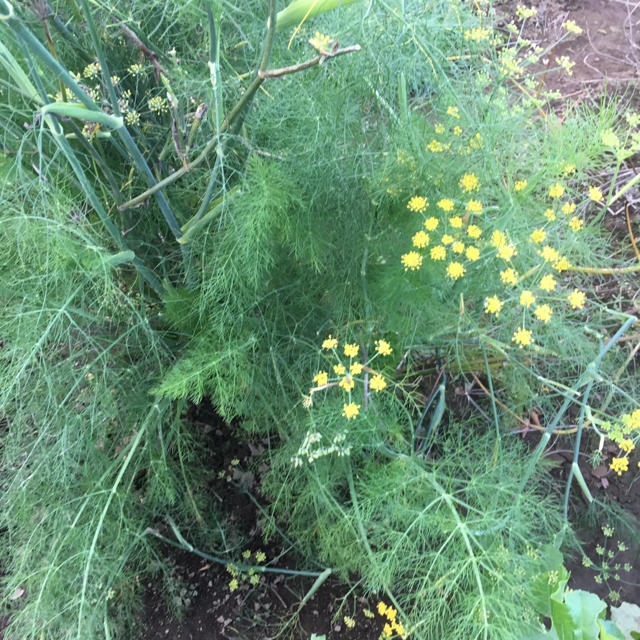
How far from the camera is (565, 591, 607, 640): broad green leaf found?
1.29 meters

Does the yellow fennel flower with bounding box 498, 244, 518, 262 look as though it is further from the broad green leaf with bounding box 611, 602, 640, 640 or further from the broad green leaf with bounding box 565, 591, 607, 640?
the broad green leaf with bounding box 611, 602, 640, 640

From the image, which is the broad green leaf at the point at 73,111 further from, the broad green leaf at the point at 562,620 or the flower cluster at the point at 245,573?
the broad green leaf at the point at 562,620

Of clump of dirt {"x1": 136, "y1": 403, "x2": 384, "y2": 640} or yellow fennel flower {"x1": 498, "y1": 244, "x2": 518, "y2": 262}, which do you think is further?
clump of dirt {"x1": 136, "y1": 403, "x2": 384, "y2": 640}

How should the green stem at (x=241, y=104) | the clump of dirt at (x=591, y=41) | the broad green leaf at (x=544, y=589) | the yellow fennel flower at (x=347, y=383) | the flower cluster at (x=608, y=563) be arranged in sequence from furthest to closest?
the clump of dirt at (x=591, y=41), the flower cluster at (x=608, y=563), the broad green leaf at (x=544, y=589), the yellow fennel flower at (x=347, y=383), the green stem at (x=241, y=104)

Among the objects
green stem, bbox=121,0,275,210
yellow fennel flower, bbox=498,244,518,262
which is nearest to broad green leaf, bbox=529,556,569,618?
yellow fennel flower, bbox=498,244,518,262

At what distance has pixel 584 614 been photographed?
1.30 metres

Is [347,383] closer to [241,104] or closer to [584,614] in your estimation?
[241,104]

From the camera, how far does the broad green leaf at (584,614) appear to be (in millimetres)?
1290

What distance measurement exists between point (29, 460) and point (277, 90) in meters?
1.25

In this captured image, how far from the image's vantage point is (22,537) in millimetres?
1620

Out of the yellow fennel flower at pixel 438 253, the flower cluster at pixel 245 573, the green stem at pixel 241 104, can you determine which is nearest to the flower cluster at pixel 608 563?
the flower cluster at pixel 245 573

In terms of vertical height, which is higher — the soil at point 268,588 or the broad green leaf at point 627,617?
the soil at point 268,588

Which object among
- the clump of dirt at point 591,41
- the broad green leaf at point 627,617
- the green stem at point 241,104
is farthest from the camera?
the clump of dirt at point 591,41

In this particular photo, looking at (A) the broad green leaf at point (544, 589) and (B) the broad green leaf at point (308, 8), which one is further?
(A) the broad green leaf at point (544, 589)
